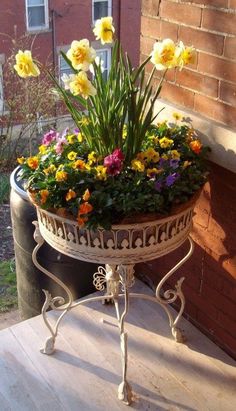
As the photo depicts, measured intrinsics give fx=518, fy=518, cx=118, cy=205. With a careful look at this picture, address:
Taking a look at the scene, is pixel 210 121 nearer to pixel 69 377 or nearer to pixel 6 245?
pixel 69 377

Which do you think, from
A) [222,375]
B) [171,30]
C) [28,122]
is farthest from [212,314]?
[28,122]

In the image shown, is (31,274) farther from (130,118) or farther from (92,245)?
(130,118)

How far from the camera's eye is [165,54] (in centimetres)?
165

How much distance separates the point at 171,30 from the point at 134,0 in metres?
8.54

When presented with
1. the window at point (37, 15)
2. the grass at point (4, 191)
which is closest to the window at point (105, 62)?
the grass at point (4, 191)

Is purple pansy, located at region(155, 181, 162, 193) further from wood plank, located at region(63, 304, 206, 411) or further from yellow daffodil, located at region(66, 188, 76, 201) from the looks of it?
wood plank, located at region(63, 304, 206, 411)

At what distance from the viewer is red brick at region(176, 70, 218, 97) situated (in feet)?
6.18

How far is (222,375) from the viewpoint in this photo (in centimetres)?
212

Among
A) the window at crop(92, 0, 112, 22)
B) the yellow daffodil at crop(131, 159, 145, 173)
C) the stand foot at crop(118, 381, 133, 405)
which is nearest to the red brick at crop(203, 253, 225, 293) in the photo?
the stand foot at crop(118, 381, 133, 405)

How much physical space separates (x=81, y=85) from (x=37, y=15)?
8454 millimetres

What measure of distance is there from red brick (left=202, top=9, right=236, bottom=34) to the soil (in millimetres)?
2118

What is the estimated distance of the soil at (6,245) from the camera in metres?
3.19

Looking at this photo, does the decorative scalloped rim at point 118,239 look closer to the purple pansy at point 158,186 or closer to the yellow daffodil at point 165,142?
the purple pansy at point 158,186

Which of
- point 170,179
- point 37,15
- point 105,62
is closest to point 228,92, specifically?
point 170,179
